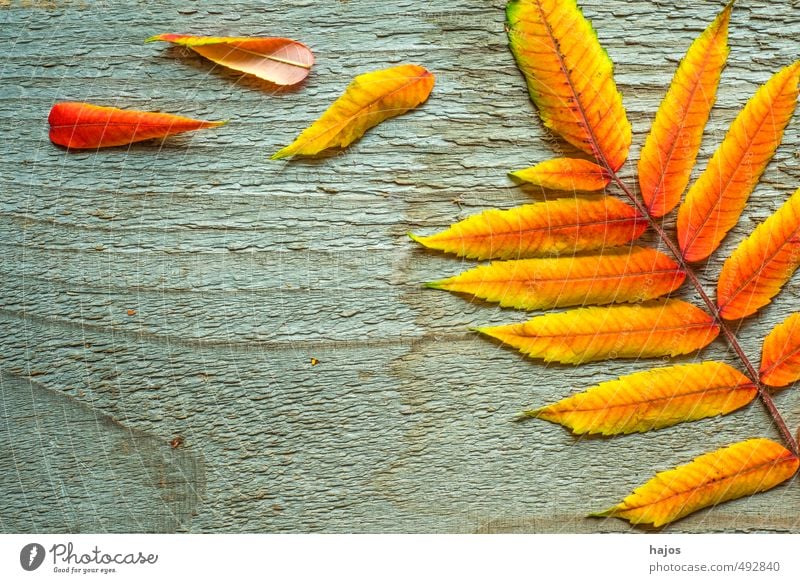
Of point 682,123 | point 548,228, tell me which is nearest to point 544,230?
point 548,228

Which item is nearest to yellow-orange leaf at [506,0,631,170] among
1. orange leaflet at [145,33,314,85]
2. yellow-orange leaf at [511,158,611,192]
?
yellow-orange leaf at [511,158,611,192]

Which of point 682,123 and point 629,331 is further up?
point 682,123

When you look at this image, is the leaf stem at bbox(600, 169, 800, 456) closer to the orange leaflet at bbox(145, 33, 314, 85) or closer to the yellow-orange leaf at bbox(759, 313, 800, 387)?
the yellow-orange leaf at bbox(759, 313, 800, 387)

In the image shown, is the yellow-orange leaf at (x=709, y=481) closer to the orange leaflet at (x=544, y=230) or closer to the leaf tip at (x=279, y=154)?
the orange leaflet at (x=544, y=230)

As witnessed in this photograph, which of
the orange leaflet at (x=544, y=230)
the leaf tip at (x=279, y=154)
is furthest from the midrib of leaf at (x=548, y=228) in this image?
the leaf tip at (x=279, y=154)

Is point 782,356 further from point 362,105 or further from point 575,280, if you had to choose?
point 362,105

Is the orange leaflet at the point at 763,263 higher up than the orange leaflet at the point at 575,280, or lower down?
higher up
